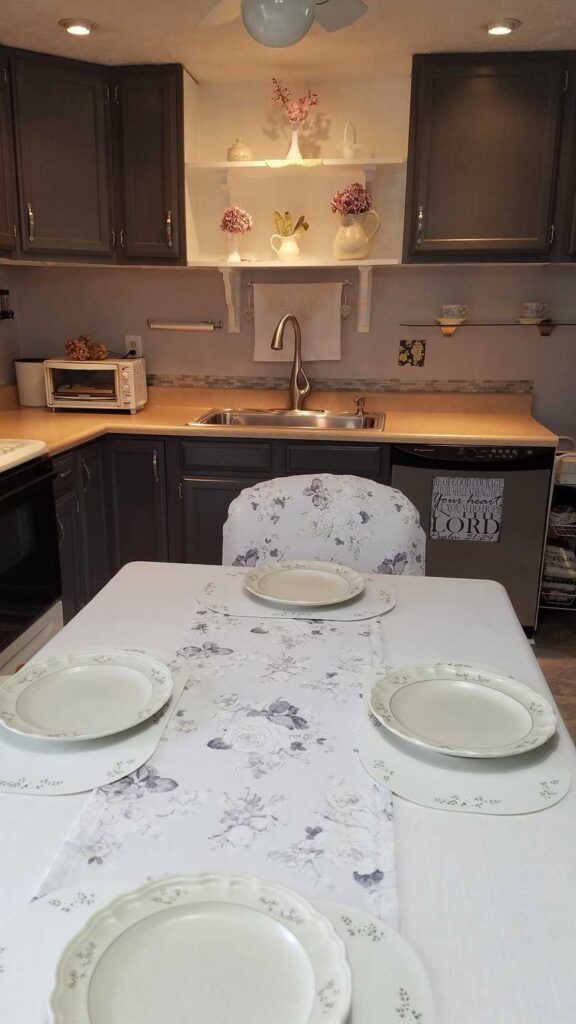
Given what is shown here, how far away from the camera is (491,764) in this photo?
2.93 feet

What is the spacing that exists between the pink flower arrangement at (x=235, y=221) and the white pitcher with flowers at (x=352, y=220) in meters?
0.36

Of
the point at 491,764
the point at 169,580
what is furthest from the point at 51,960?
the point at 169,580

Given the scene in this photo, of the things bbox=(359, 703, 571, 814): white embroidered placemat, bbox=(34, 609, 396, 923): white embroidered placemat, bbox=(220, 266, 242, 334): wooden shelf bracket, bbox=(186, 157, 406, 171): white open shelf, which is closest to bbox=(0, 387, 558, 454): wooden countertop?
bbox=(220, 266, 242, 334): wooden shelf bracket

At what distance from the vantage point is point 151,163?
9.64ft

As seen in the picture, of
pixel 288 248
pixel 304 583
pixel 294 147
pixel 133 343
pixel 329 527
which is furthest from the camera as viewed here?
pixel 133 343

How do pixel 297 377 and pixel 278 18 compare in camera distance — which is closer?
pixel 278 18

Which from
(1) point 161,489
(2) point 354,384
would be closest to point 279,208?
(2) point 354,384

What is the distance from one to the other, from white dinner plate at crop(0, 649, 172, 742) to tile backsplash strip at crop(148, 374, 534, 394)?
2.38 meters

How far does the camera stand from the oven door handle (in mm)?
2184

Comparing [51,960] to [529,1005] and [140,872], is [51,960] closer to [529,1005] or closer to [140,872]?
[140,872]

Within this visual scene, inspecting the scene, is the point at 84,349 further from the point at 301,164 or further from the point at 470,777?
the point at 470,777

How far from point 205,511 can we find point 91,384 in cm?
73

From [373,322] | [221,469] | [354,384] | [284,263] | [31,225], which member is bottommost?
[221,469]

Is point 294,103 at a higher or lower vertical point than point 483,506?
higher
